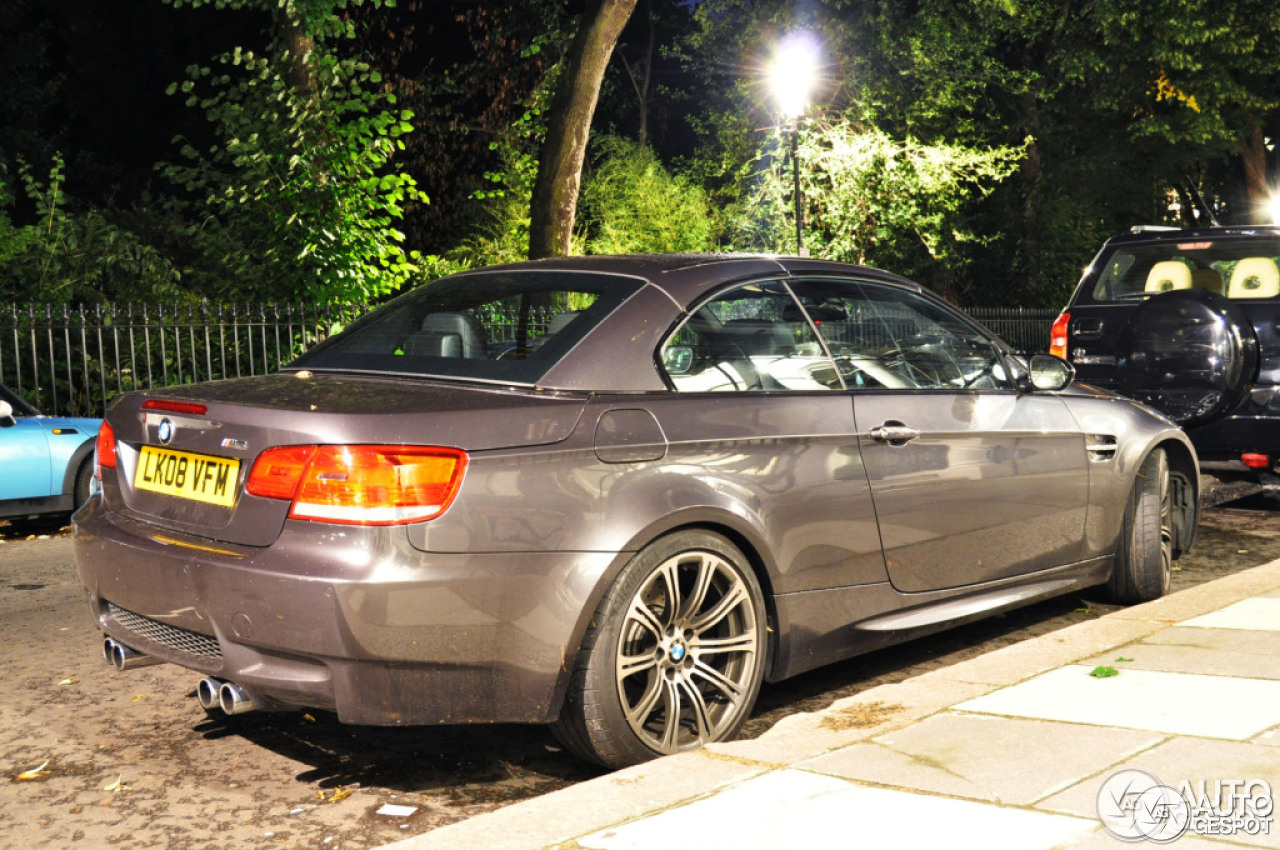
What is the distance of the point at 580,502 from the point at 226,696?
3.77 ft

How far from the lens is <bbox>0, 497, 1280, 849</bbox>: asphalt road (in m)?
4.02

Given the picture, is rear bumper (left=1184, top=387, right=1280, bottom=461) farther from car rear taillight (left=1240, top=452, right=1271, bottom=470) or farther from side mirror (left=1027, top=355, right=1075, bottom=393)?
side mirror (left=1027, top=355, right=1075, bottom=393)

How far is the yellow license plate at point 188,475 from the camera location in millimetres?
4070

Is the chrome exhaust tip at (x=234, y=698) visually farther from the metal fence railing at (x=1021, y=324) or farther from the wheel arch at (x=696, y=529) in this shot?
the metal fence railing at (x=1021, y=324)

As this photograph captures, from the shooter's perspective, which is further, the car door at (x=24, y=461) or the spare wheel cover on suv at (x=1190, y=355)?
the car door at (x=24, y=461)

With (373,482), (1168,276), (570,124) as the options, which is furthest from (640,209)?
(373,482)

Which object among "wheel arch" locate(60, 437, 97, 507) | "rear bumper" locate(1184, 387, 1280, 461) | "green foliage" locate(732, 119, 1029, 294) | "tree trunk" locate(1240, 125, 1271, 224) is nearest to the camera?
"rear bumper" locate(1184, 387, 1280, 461)

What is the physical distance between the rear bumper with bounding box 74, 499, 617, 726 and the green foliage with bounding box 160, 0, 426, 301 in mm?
12523

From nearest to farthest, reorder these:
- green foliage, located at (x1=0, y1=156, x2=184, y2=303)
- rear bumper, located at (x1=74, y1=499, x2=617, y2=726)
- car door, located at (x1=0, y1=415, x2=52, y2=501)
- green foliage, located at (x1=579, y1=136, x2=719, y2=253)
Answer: rear bumper, located at (x1=74, y1=499, x2=617, y2=726) → car door, located at (x1=0, y1=415, x2=52, y2=501) → green foliage, located at (x1=0, y1=156, x2=184, y2=303) → green foliage, located at (x1=579, y1=136, x2=719, y2=253)

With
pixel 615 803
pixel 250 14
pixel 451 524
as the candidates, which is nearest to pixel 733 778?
pixel 615 803

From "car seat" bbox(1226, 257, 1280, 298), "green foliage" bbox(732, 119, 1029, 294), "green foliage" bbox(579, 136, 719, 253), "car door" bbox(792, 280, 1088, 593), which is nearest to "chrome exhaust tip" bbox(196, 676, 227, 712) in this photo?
"car door" bbox(792, 280, 1088, 593)

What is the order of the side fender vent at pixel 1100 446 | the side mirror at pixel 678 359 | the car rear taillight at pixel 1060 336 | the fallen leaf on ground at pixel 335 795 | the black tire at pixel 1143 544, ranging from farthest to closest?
1. the car rear taillight at pixel 1060 336
2. the black tire at pixel 1143 544
3. the side fender vent at pixel 1100 446
4. the side mirror at pixel 678 359
5. the fallen leaf on ground at pixel 335 795

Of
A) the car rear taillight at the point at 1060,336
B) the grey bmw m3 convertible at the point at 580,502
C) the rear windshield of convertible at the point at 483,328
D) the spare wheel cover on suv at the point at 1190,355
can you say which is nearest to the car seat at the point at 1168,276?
the car rear taillight at the point at 1060,336

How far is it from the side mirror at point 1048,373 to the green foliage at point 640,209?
23.5m
